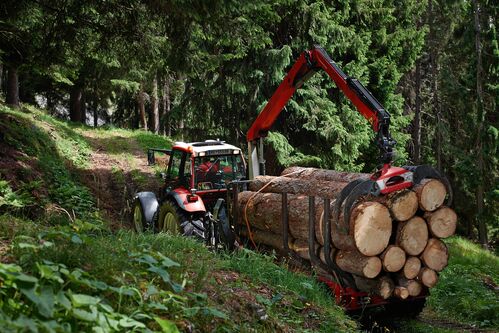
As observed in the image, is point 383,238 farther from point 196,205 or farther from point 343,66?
point 343,66

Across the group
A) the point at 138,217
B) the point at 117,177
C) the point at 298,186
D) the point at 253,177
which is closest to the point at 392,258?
the point at 298,186

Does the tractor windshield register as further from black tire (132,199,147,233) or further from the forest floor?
the forest floor

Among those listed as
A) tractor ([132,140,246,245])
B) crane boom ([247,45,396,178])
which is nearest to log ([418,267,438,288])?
crane boom ([247,45,396,178])

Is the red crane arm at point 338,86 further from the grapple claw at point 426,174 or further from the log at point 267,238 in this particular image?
the log at point 267,238

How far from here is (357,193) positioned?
689 centimetres

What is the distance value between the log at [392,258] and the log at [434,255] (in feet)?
1.35

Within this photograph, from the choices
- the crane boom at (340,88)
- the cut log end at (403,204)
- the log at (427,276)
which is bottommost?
the log at (427,276)

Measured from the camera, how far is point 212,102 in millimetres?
16062

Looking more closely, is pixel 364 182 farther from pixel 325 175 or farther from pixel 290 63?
pixel 290 63

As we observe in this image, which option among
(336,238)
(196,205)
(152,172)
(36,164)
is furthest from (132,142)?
(336,238)

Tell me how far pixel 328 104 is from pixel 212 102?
354cm

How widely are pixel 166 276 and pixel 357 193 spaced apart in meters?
3.62

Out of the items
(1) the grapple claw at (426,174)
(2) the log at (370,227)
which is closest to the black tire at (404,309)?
(2) the log at (370,227)

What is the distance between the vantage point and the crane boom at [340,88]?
291 inches
